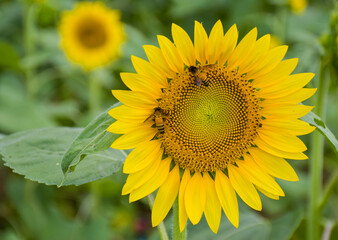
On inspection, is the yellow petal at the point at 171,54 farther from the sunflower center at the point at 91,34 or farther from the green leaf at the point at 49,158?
the sunflower center at the point at 91,34

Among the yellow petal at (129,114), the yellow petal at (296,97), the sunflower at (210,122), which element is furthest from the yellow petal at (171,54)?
the yellow petal at (296,97)

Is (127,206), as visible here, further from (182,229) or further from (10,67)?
(182,229)

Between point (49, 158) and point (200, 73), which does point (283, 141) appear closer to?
point (200, 73)

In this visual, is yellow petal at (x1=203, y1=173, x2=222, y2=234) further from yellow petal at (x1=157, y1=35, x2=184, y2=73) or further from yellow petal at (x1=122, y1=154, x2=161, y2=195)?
yellow petal at (x1=157, y1=35, x2=184, y2=73)

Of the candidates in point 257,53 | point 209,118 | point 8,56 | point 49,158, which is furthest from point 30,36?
point 257,53

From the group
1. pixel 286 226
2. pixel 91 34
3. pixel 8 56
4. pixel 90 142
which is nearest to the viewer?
pixel 90 142

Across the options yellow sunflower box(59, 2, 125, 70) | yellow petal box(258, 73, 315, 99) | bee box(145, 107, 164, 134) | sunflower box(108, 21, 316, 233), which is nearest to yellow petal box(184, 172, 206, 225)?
sunflower box(108, 21, 316, 233)
